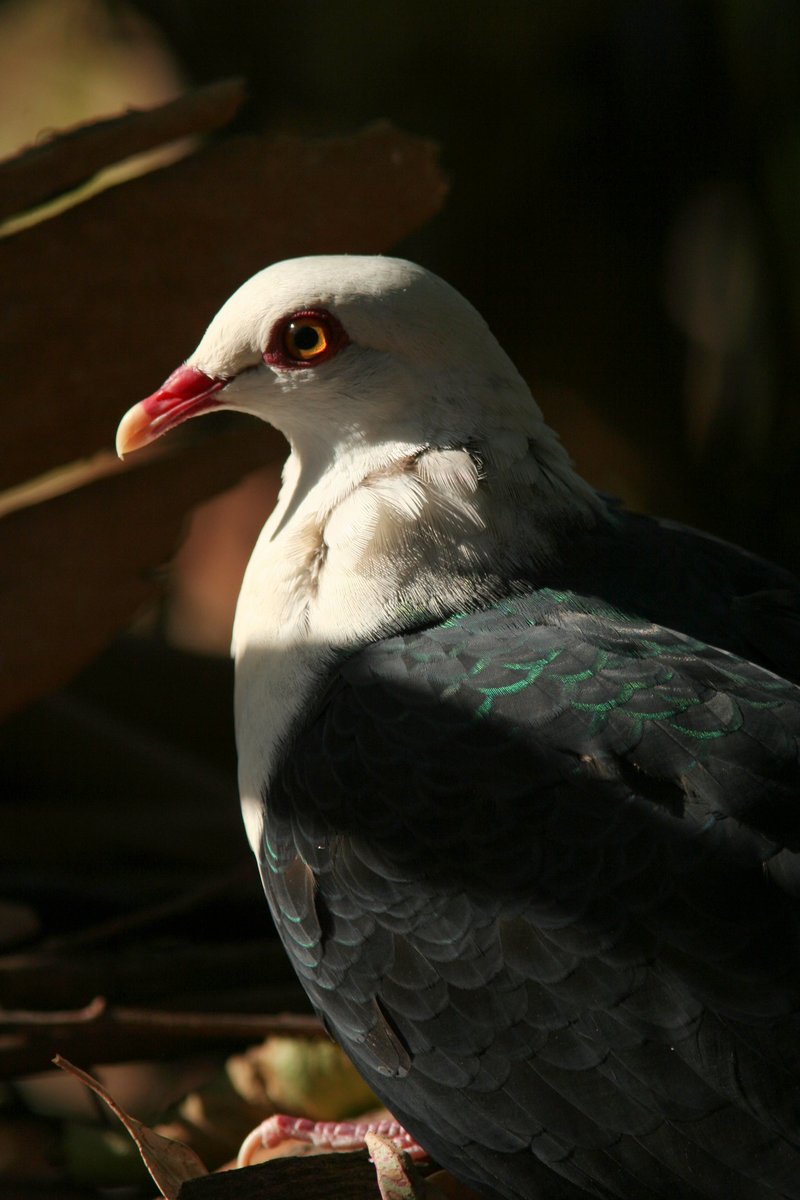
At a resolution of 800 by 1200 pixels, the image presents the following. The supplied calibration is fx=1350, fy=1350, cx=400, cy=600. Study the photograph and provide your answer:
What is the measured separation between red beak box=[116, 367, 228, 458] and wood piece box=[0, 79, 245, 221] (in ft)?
1.60

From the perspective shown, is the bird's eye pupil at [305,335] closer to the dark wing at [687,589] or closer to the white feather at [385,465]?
the white feather at [385,465]

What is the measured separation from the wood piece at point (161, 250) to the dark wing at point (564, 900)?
0.96 metres

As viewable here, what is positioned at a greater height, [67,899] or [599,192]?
[599,192]

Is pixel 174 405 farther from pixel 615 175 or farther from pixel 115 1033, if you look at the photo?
pixel 615 175

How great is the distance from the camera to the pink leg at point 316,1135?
2.17 meters

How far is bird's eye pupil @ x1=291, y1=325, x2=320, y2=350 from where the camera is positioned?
2.02m

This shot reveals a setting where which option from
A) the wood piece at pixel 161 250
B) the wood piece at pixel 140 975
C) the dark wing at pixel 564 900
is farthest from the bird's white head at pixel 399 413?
the wood piece at pixel 140 975

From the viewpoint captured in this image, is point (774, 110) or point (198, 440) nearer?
point (198, 440)

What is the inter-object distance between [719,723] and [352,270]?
0.84 meters

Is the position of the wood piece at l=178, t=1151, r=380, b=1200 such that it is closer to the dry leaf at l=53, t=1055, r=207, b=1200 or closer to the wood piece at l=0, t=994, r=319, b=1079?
the dry leaf at l=53, t=1055, r=207, b=1200

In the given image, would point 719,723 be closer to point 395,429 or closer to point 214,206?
point 395,429

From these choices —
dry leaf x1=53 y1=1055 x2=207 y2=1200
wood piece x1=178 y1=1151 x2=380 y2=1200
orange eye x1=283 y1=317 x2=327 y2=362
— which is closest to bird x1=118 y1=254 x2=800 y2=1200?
orange eye x1=283 y1=317 x2=327 y2=362

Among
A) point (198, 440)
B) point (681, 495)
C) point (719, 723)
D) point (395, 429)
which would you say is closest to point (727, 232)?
point (681, 495)

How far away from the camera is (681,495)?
197 inches
